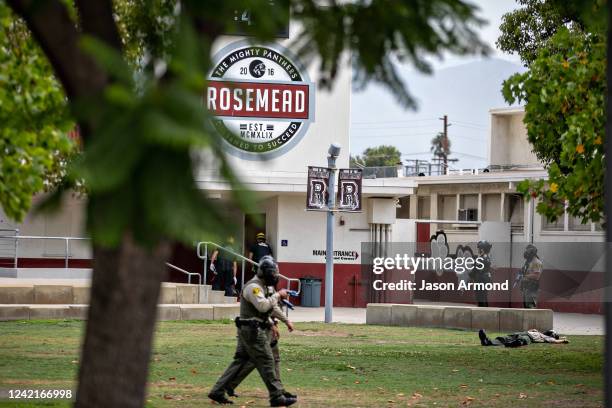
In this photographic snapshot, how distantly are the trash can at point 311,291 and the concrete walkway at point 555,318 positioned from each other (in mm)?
382

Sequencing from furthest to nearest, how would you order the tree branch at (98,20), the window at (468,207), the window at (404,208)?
the window at (404,208) → the window at (468,207) → the tree branch at (98,20)

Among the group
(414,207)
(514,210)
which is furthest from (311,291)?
(414,207)

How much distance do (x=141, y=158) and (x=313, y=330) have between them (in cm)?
2126

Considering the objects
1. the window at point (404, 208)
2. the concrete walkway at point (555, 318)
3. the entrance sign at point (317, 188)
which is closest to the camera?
the entrance sign at point (317, 188)

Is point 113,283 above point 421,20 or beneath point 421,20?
beneath

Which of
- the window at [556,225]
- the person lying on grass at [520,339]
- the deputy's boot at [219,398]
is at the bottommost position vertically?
the deputy's boot at [219,398]

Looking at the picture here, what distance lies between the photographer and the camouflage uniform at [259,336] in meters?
12.8

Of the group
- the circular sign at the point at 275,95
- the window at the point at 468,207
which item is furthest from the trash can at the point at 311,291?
the window at the point at 468,207

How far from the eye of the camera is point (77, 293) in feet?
83.8

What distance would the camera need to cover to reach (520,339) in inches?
849

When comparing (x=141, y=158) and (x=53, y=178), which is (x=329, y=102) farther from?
(x=141, y=158)

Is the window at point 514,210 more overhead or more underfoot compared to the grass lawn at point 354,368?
more overhead

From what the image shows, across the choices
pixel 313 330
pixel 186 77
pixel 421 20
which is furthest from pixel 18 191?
pixel 313 330

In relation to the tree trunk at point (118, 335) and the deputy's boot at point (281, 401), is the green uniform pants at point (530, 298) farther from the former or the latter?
the tree trunk at point (118, 335)
